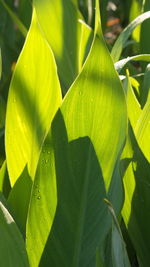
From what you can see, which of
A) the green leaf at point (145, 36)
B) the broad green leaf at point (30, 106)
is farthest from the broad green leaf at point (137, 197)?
the green leaf at point (145, 36)

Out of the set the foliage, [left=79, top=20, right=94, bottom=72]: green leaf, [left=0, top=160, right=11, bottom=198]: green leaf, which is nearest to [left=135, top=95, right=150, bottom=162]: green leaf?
the foliage

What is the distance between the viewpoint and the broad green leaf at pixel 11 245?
Result: 2.44 feet

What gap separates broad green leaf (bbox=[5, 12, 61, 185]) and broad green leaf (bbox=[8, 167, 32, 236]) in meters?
0.03

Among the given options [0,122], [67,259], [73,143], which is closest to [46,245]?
[67,259]

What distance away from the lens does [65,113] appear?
86cm

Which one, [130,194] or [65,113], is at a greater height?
[65,113]

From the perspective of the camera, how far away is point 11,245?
75 centimetres

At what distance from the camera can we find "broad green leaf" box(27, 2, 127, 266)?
843 millimetres

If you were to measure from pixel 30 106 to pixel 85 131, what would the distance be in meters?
0.16

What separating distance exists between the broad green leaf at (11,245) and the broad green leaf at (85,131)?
95mm

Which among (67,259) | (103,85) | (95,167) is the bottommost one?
(67,259)

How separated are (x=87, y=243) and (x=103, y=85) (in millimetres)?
222

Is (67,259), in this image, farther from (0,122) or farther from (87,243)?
(0,122)

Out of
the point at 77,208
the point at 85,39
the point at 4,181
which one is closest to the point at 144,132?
the point at 77,208
